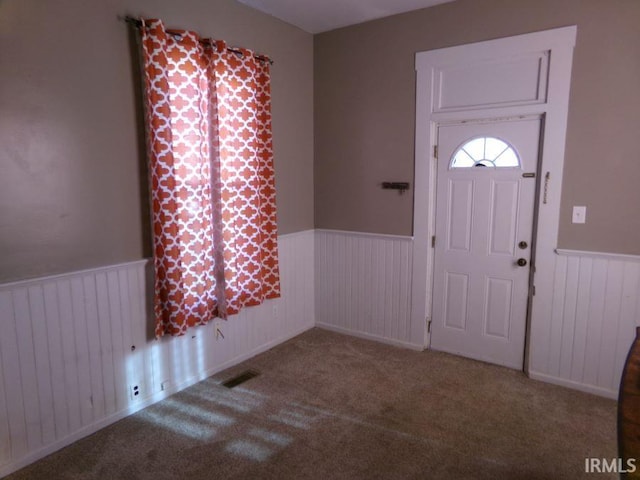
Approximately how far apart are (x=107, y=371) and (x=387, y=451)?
5.63 feet

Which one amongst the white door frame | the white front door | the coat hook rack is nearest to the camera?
the white door frame

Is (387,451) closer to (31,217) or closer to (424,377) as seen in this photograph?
(424,377)

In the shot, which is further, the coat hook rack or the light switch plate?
the coat hook rack

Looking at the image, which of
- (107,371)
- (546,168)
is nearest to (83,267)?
(107,371)

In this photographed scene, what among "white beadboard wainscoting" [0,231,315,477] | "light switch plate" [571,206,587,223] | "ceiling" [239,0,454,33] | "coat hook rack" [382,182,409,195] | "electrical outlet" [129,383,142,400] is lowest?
"electrical outlet" [129,383,142,400]

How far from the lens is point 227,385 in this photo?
10.0 ft

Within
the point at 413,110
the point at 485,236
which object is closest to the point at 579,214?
the point at 485,236

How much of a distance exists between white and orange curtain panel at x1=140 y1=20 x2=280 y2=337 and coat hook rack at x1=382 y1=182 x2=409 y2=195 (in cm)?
100

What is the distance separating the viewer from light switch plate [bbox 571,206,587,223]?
9.39 ft

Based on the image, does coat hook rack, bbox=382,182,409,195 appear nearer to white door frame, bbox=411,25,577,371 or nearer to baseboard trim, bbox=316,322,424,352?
white door frame, bbox=411,25,577,371

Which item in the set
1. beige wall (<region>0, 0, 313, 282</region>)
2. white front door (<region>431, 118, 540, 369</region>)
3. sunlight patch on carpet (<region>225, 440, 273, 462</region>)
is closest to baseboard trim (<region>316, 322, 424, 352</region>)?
white front door (<region>431, 118, 540, 369</region>)

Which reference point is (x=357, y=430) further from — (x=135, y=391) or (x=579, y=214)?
(x=579, y=214)

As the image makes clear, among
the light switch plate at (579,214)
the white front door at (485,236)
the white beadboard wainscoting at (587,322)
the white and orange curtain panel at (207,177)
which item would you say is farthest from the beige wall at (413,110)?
the white and orange curtain panel at (207,177)

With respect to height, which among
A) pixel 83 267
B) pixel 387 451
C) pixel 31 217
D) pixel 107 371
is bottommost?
pixel 387 451
